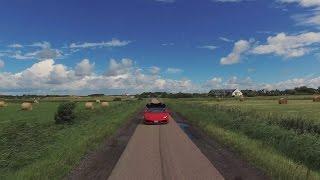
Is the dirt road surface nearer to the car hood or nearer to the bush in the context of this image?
the car hood

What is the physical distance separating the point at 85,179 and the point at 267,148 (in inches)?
359

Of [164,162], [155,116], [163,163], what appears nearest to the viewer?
[163,163]

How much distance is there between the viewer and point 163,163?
1544 centimetres

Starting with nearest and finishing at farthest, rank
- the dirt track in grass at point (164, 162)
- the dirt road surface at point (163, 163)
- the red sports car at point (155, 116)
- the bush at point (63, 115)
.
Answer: the dirt road surface at point (163, 163) → the dirt track in grass at point (164, 162) → the red sports car at point (155, 116) → the bush at point (63, 115)

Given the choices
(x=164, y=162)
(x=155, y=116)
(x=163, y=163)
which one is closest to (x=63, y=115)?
(x=155, y=116)

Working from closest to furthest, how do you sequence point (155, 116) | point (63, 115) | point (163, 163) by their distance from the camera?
1. point (163, 163)
2. point (155, 116)
3. point (63, 115)

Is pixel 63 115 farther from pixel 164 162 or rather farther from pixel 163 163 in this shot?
pixel 163 163

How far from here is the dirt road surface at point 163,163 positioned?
1316 cm

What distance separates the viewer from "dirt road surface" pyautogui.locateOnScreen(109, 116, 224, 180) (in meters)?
13.2

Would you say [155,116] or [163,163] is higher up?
[155,116]

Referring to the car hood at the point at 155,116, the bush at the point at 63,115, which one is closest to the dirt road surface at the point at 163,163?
the car hood at the point at 155,116

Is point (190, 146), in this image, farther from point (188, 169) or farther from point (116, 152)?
point (188, 169)

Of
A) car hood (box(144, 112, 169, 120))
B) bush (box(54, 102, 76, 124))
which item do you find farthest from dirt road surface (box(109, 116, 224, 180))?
bush (box(54, 102, 76, 124))

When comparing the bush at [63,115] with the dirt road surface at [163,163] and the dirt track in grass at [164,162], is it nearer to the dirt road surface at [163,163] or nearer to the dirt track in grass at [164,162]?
the dirt track in grass at [164,162]
